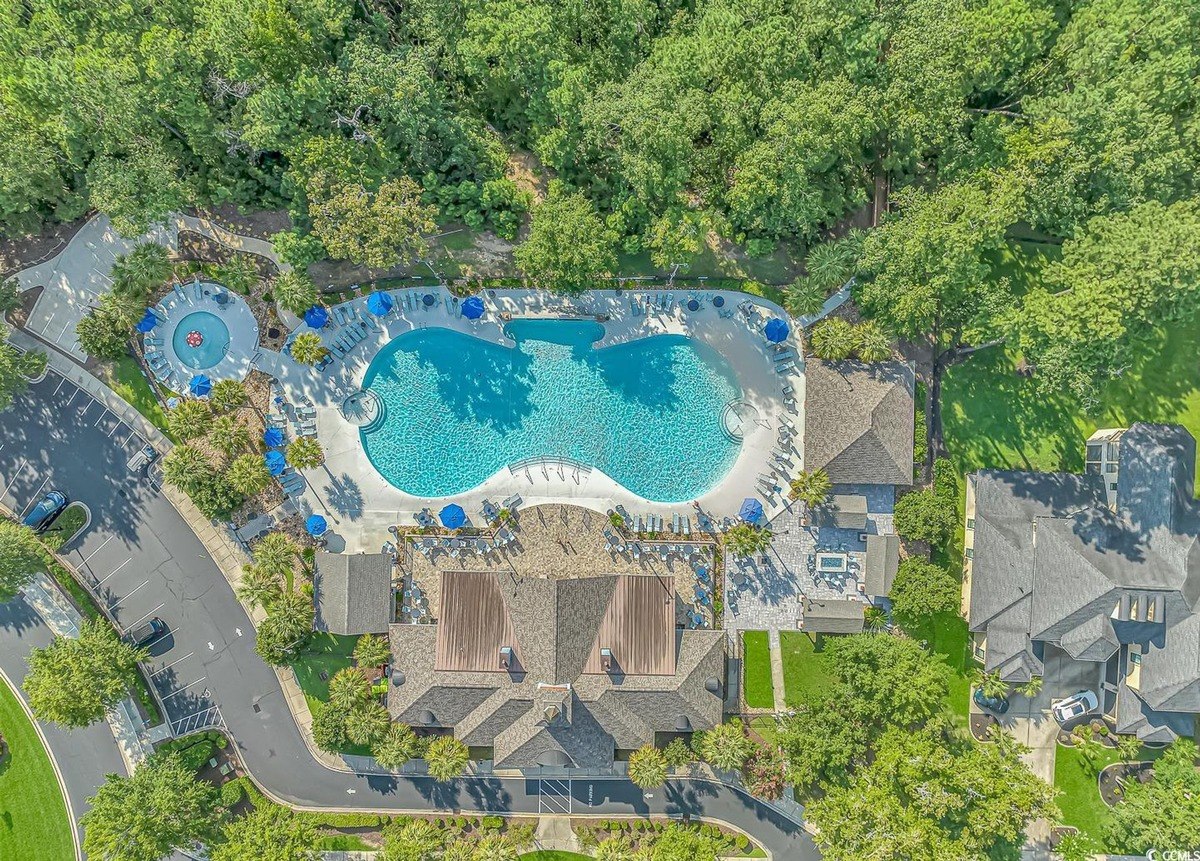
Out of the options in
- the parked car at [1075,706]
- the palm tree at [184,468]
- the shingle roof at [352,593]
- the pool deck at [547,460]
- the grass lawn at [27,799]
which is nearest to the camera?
the palm tree at [184,468]

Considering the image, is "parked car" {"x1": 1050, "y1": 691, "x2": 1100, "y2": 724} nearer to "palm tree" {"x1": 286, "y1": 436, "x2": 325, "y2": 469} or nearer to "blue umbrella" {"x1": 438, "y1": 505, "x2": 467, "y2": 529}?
"blue umbrella" {"x1": 438, "y1": 505, "x2": 467, "y2": 529}

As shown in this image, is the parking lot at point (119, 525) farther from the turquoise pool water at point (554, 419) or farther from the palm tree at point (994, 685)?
the palm tree at point (994, 685)

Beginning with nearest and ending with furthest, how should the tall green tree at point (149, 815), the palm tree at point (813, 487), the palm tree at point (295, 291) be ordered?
the tall green tree at point (149, 815) → the palm tree at point (295, 291) → the palm tree at point (813, 487)

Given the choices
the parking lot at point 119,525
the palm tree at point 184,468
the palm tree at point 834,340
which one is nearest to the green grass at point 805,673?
the palm tree at point 834,340

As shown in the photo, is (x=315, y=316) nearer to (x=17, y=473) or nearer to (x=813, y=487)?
(x=17, y=473)

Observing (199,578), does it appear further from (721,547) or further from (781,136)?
(781,136)

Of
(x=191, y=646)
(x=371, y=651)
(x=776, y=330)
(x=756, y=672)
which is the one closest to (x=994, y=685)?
(x=756, y=672)

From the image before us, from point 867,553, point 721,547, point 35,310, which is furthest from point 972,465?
point 35,310

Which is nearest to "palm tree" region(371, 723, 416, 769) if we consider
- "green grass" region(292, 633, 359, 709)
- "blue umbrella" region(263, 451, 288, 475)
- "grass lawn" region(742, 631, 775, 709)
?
"green grass" region(292, 633, 359, 709)
